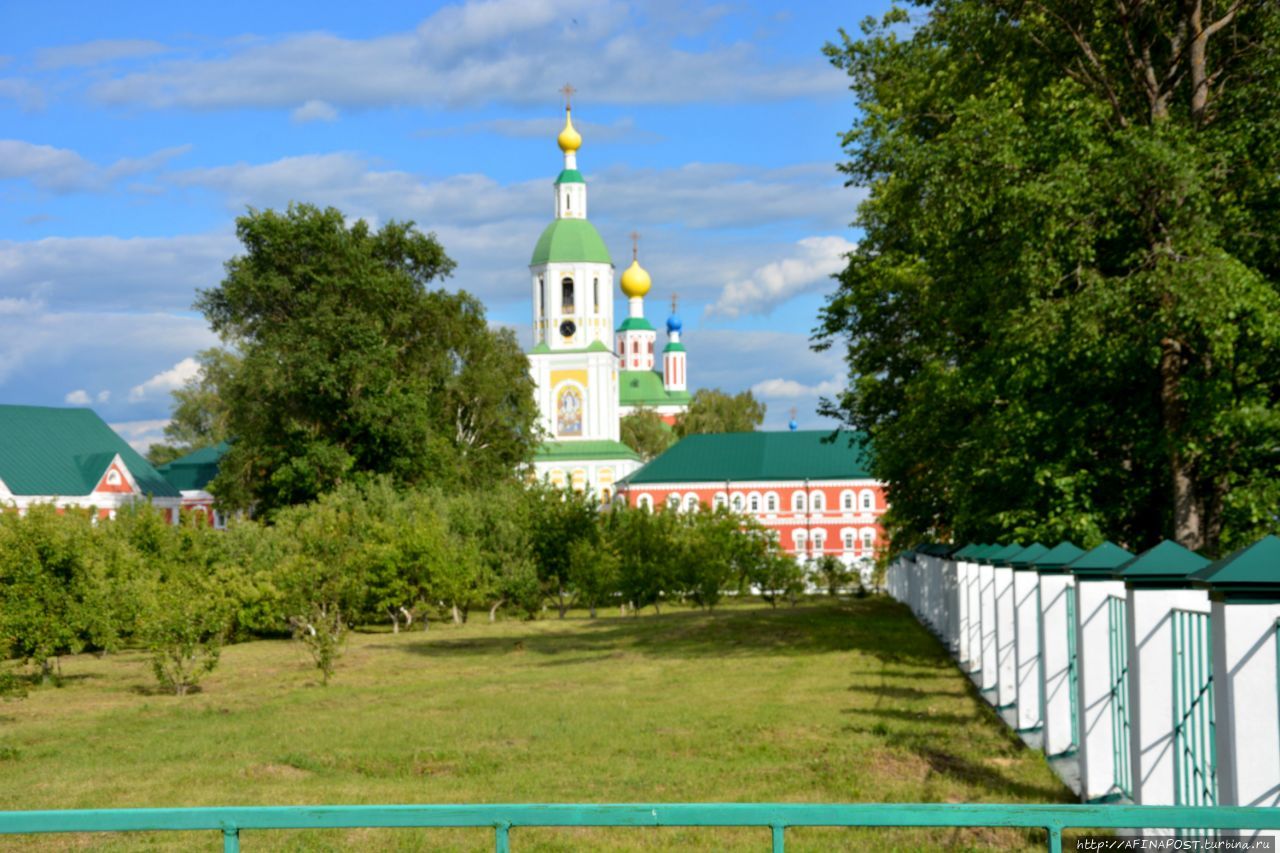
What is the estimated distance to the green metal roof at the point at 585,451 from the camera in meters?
104

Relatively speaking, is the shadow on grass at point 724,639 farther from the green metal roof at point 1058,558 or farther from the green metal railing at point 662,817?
the green metal railing at point 662,817

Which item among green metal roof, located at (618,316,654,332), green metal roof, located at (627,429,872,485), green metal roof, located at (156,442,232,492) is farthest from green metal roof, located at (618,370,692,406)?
green metal roof, located at (156,442,232,492)

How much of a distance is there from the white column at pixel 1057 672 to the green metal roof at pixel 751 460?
256 feet

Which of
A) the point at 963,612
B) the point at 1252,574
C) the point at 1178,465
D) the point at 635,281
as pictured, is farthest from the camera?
the point at 635,281

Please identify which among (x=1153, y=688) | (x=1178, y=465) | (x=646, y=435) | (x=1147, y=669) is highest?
(x=646, y=435)

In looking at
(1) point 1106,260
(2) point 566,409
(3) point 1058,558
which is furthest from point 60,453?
(3) point 1058,558

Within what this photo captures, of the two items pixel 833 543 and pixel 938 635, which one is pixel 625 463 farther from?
pixel 938 635

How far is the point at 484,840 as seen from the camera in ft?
30.7

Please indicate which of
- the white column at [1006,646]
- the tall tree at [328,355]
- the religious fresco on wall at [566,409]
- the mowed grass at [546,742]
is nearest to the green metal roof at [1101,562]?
the mowed grass at [546,742]

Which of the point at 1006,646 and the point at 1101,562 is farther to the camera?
the point at 1006,646

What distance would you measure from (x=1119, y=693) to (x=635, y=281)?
131268mm

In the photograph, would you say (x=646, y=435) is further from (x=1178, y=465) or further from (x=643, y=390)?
(x=1178, y=465)

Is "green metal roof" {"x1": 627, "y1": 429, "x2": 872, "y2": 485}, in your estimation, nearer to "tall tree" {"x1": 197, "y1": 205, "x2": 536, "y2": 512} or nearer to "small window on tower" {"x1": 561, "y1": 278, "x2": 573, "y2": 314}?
"small window on tower" {"x1": 561, "y1": 278, "x2": 573, "y2": 314}

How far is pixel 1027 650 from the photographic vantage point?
13406 mm
